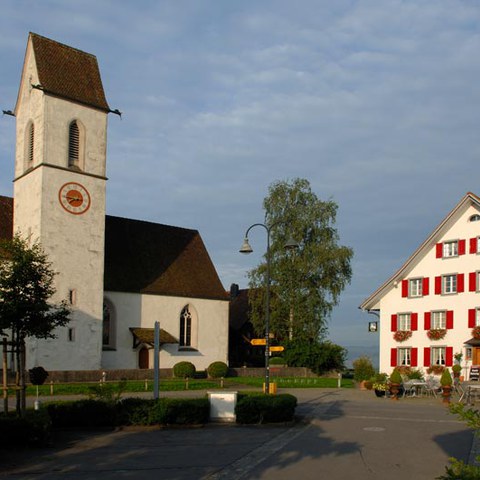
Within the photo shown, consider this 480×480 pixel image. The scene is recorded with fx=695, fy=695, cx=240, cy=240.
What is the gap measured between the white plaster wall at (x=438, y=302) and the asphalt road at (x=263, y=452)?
17.2m

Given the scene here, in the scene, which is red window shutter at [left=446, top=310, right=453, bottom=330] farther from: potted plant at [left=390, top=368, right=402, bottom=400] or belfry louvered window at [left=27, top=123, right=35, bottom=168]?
belfry louvered window at [left=27, top=123, right=35, bottom=168]

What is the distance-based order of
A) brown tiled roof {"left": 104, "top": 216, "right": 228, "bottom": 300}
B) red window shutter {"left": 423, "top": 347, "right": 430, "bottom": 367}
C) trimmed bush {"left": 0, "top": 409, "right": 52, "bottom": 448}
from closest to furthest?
trimmed bush {"left": 0, "top": 409, "right": 52, "bottom": 448}, red window shutter {"left": 423, "top": 347, "right": 430, "bottom": 367}, brown tiled roof {"left": 104, "top": 216, "right": 228, "bottom": 300}

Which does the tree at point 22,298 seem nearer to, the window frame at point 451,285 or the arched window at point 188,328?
the window frame at point 451,285

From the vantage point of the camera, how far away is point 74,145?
43.4 metres

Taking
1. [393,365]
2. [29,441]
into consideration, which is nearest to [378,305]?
[393,365]

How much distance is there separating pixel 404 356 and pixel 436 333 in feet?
9.75

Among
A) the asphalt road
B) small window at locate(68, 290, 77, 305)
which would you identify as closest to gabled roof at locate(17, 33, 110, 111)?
small window at locate(68, 290, 77, 305)

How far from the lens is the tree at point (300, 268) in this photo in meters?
53.2

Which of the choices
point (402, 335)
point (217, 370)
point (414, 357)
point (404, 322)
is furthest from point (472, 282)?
point (217, 370)

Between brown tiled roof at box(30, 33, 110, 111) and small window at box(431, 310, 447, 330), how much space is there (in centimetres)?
2404

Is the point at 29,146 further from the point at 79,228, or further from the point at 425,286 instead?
the point at 425,286

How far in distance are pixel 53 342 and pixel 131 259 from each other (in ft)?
35.9

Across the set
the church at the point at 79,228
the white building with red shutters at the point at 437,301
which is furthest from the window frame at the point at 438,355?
the church at the point at 79,228

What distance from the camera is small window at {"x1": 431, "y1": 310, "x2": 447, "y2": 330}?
39031 millimetres
